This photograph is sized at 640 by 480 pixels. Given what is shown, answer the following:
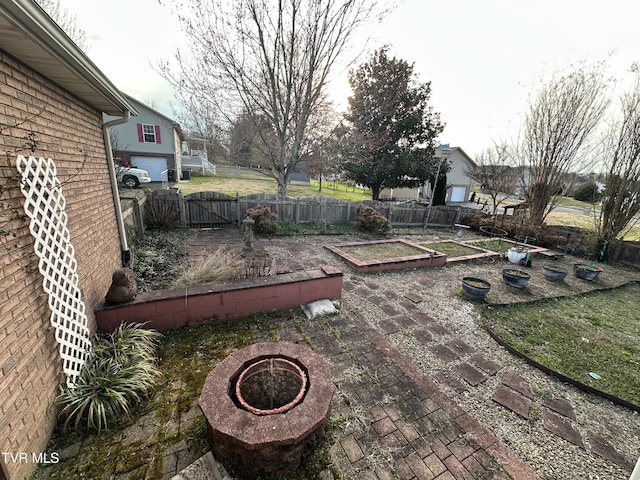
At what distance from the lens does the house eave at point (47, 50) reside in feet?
4.71

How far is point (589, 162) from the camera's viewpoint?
948cm

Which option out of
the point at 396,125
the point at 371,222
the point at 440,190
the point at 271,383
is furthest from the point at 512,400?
the point at 440,190

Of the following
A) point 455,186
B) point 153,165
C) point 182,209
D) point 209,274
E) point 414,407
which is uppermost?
point 153,165

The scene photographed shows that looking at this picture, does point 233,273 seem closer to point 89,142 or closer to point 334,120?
point 89,142

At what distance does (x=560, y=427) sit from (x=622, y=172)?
1043cm

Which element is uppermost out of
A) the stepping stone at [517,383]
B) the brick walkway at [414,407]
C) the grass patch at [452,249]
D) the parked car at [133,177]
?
the parked car at [133,177]

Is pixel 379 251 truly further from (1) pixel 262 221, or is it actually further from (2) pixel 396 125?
(2) pixel 396 125

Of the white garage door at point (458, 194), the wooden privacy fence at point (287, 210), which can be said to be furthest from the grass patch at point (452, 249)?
the white garage door at point (458, 194)

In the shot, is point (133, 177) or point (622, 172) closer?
point (622, 172)

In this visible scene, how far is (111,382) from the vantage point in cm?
233

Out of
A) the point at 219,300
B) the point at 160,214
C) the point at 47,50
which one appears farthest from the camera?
the point at 160,214

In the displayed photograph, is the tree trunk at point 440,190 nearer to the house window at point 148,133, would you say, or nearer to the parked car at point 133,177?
the parked car at point 133,177

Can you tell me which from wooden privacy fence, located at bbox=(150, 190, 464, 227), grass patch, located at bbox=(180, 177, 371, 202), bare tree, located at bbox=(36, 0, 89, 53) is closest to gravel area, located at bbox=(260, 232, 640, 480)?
wooden privacy fence, located at bbox=(150, 190, 464, 227)

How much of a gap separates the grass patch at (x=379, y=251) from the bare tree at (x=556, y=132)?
262 inches
